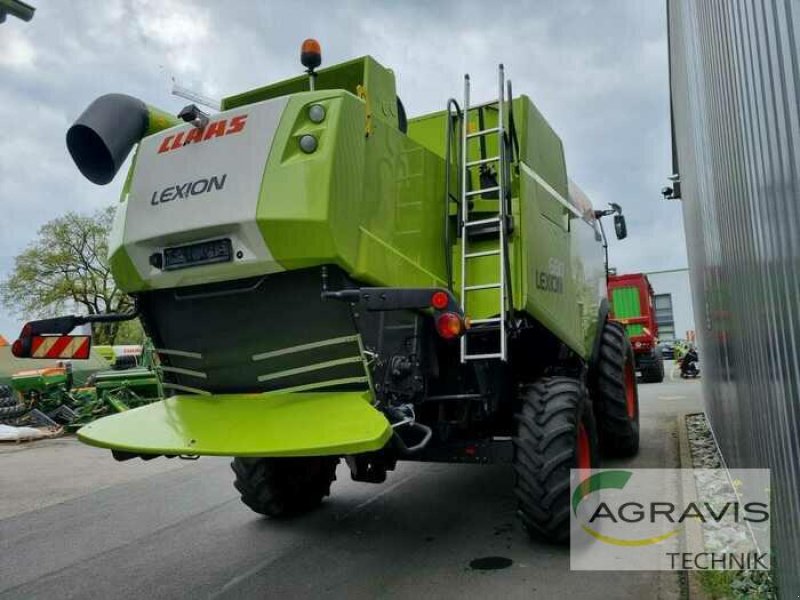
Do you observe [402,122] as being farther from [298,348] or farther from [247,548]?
[247,548]

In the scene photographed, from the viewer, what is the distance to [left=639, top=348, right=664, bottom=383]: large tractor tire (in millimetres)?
18344

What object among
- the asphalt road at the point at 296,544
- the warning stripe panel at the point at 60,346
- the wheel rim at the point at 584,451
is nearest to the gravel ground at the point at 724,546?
the asphalt road at the point at 296,544

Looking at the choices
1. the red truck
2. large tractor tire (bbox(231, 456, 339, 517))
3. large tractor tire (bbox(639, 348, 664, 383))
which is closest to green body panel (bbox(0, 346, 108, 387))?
large tractor tire (bbox(231, 456, 339, 517))

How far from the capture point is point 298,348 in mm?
3742

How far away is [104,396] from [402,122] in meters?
10.6

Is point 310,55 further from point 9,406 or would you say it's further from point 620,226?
point 9,406

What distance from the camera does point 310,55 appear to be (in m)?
3.97

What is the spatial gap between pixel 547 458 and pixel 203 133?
2862 millimetres

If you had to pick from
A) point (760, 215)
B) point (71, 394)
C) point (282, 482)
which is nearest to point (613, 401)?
point (282, 482)

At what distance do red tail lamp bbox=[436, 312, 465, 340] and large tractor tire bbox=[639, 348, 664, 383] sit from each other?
54.1 ft

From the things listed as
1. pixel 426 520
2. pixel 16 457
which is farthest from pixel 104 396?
pixel 426 520

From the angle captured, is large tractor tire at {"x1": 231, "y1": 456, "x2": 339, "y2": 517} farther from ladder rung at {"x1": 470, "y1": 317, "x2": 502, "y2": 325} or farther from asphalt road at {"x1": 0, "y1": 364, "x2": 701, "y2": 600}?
ladder rung at {"x1": 470, "y1": 317, "x2": 502, "y2": 325}

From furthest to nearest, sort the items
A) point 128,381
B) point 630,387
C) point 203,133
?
point 128,381
point 630,387
point 203,133

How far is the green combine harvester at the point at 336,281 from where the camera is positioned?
344 centimetres
